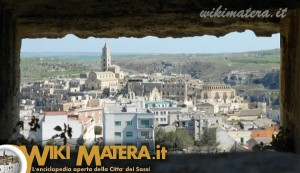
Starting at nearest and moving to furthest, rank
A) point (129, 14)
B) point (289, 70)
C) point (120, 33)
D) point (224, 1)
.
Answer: point (224, 1) → point (129, 14) → point (289, 70) → point (120, 33)

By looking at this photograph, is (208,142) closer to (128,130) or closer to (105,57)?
(128,130)

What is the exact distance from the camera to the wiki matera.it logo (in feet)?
6.35

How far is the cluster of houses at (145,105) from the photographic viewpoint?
533 centimetres

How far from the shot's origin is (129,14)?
2.56 m

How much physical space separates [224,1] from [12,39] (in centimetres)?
128

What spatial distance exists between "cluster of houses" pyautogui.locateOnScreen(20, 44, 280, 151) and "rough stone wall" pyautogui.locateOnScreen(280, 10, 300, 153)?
3.70 feet

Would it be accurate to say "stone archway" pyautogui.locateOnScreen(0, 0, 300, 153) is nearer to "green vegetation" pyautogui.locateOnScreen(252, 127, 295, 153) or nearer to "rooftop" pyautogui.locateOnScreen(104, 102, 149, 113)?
"green vegetation" pyautogui.locateOnScreen(252, 127, 295, 153)

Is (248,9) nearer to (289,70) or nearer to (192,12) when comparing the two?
(192,12)

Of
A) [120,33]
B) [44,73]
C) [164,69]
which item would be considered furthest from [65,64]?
[120,33]

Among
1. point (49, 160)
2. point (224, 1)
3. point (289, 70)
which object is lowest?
point (49, 160)

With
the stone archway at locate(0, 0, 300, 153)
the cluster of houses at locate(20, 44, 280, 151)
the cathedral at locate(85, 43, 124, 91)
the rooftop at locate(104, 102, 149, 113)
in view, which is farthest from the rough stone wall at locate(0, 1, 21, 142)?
the cathedral at locate(85, 43, 124, 91)

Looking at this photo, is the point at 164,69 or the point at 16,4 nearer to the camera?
the point at 16,4

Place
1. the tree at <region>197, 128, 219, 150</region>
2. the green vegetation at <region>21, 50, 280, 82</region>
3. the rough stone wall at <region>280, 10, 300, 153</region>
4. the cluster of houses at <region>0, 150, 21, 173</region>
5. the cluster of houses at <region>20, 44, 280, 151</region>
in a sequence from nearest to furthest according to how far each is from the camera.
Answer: the cluster of houses at <region>0, 150, 21, 173</region>, the rough stone wall at <region>280, 10, 300, 153</region>, the tree at <region>197, 128, 219, 150</region>, the cluster of houses at <region>20, 44, 280, 151</region>, the green vegetation at <region>21, 50, 280, 82</region>

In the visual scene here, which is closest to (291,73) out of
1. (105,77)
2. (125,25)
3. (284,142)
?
(284,142)
